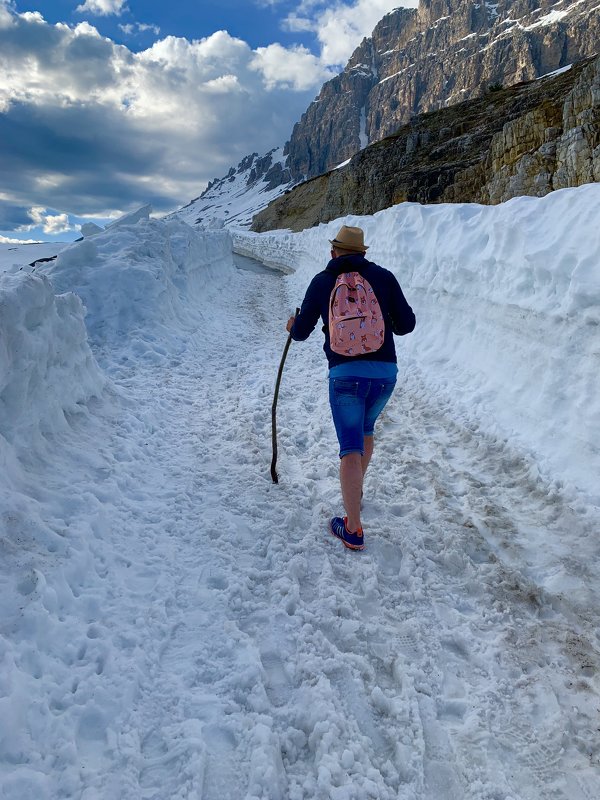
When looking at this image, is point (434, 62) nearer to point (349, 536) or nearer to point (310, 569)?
point (349, 536)

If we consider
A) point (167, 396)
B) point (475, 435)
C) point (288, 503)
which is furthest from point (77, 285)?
point (475, 435)

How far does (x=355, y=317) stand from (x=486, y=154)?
26037 mm

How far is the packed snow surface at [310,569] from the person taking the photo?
2.14 m

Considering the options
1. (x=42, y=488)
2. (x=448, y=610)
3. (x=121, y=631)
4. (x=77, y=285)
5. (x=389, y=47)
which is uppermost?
(x=389, y=47)

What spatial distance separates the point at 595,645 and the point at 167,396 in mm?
5427

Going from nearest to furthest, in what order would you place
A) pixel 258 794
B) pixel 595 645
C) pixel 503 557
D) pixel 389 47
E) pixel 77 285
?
pixel 258 794, pixel 595 645, pixel 503 557, pixel 77 285, pixel 389 47

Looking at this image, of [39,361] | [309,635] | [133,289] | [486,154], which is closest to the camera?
[309,635]

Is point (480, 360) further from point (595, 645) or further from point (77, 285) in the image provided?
point (77, 285)

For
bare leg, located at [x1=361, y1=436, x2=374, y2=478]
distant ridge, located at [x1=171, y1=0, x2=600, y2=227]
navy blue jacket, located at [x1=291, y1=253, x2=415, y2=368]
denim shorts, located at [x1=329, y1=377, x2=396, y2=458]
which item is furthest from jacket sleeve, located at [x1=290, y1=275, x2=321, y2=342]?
distant ridge, located at [x1=171, y1=0, x2=600, y2=227]

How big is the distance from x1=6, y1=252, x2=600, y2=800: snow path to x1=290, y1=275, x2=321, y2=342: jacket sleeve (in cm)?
152

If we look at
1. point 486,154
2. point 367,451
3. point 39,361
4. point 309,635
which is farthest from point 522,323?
point 486,154

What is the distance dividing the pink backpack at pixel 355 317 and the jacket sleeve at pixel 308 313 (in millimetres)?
192

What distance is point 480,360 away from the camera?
259 inches

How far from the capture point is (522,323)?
5855mm
